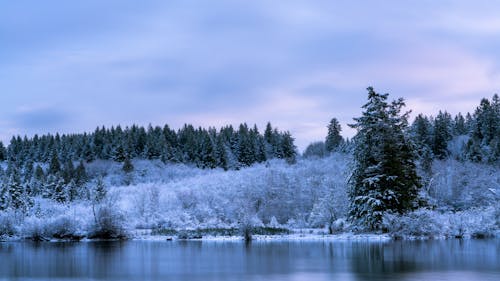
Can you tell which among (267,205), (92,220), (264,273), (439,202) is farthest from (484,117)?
(264,273)

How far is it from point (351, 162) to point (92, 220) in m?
22.7

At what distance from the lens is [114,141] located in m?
116

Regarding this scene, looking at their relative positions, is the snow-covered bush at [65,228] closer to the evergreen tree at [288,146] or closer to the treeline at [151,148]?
the treeline at [151,148]

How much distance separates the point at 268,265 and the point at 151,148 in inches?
3531

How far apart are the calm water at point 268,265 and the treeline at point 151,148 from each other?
6650 cm

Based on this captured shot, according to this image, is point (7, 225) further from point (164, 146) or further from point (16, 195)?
point (164, 146)

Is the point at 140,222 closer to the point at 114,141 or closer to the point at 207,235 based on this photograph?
the point at 207,235

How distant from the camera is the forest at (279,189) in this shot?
4503cm

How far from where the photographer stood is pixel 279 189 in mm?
64938

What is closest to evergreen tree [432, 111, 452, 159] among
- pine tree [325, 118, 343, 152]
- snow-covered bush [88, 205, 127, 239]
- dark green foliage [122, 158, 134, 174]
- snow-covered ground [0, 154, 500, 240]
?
pine tree [325, 118, 343, 152]

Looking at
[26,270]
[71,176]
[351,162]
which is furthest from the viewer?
[71,176]

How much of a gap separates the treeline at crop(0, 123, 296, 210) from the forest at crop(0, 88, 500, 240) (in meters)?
0.33

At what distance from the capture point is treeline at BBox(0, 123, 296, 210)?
→ 111m

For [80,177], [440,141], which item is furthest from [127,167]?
[440,141]
